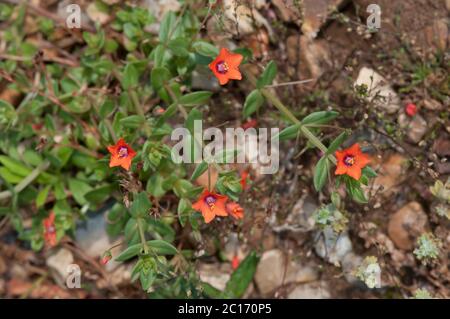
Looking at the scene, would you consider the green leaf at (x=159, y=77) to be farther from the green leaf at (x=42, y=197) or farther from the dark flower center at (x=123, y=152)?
the green leaf at (x=42, y=197)

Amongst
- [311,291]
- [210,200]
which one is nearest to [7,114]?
[210,200]

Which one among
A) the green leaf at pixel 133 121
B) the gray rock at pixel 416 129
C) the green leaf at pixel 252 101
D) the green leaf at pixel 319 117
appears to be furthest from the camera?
Answer: the gray rock at pixel 416 129

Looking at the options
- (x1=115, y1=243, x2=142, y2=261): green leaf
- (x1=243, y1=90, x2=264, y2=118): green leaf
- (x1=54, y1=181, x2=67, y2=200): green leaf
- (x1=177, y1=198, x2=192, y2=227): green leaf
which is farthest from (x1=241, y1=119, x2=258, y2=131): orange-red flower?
(x1=54, y1=181, x2=67, y2=200): green leaf

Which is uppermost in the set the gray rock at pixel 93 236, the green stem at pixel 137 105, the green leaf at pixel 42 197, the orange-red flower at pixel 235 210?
the green stem at pixel 137 105

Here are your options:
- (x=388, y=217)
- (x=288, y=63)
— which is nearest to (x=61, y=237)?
(x=288, y=63)

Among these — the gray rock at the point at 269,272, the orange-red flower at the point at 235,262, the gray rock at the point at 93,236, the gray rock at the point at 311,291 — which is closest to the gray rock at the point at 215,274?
the orange-red flower at the point at 235,262
